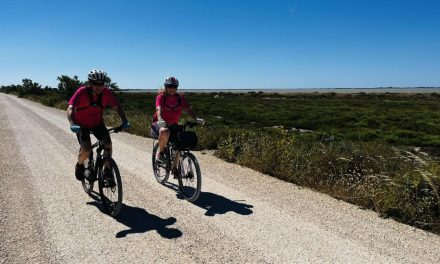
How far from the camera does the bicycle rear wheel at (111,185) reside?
6.10 m

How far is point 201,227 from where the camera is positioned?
224 inches

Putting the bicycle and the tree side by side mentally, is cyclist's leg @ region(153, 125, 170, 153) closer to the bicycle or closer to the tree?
the bicycle

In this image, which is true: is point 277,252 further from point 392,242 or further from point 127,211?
point 127,211

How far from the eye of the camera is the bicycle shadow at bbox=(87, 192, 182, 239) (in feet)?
18.0

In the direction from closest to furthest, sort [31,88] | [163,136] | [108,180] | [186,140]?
[108,180], [186,140], [163,136], [31,88]

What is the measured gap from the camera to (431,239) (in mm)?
5359

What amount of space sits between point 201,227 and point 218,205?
1140 millimetres

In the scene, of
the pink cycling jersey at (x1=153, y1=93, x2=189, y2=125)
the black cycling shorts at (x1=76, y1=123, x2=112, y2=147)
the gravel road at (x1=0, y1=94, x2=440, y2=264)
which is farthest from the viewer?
the pink cycling jersey at (x1=153, y1=93, x2=189, y2=125)

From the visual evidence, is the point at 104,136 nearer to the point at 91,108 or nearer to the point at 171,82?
the point at 91,108

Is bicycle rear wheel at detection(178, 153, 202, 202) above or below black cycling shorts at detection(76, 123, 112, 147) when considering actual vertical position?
below

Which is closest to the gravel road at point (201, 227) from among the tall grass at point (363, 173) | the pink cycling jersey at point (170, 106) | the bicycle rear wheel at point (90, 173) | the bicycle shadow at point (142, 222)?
the bicycle shadow at point (142, 222)

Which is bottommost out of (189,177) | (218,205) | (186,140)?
(218,205)

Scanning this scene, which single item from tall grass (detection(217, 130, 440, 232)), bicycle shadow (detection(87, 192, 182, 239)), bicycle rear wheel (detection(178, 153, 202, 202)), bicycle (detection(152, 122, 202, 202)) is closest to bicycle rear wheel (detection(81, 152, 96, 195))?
bicycle shadow (detection(87, 192, 182, 239))

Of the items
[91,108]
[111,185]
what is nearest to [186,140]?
[111,185]
